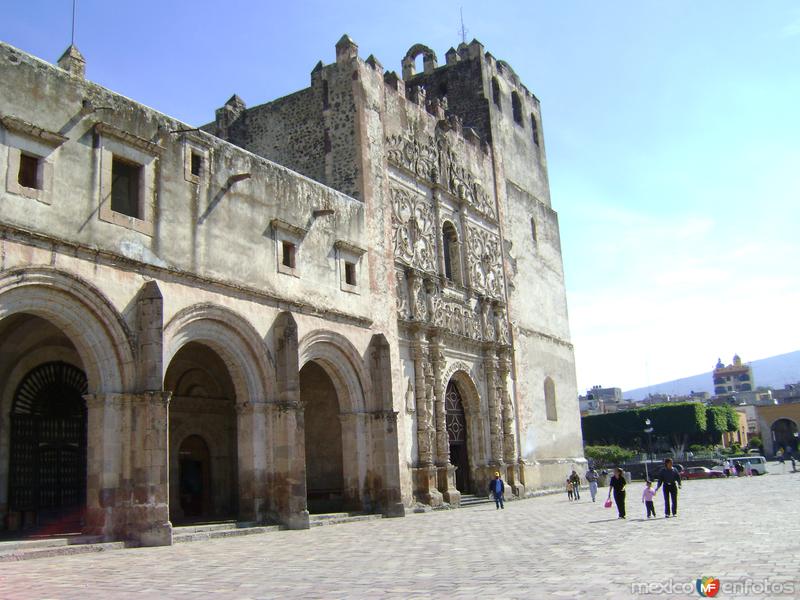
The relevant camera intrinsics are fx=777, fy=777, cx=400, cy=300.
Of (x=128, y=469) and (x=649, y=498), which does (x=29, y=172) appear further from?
(x=649, y=498)

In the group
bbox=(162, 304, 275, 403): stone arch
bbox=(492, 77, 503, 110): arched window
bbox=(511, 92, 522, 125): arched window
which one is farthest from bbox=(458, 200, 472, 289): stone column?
bbox=(162, 304, 275, 403): stone arch

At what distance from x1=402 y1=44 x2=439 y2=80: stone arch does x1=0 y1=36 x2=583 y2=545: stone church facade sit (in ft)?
0.74

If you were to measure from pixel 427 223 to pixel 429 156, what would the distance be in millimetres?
2457

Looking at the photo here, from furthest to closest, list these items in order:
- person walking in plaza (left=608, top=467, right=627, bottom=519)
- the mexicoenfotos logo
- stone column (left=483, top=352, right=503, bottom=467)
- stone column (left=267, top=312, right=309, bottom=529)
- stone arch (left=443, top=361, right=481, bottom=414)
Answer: stone column (left=483, top=352, right=503, bottom=467) → stone arch (left=443, top=361, right=481, bottom=414) → stone column (left=267, top=312, right=309, bottom=529) → person walking in plaza (left=608, top=467, right=627, bottom=519) → the mexicoenfotos logo

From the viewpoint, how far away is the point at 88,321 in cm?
1377

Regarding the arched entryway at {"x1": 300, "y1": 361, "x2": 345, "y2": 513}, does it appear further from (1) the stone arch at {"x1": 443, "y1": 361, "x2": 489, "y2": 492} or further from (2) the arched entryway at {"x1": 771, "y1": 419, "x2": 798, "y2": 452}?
(2) the arched entryway at {"x1": 771, "y1": 419, "x2": 798, "y2": 452}

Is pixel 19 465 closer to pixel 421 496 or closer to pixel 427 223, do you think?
pixel 421 496

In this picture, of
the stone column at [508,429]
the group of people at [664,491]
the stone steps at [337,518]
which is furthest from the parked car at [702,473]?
the group of people at [664,491]

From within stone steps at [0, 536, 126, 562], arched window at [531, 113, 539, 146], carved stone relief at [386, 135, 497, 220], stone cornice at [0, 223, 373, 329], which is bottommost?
stone steps at [0, 536, 126, 562]

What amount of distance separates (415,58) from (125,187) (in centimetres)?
2131

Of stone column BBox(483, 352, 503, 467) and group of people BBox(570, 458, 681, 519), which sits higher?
stone column BBox(483, 352, 503, 467)

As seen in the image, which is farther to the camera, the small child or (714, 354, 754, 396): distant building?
(714, 354, 754, 396): distant building

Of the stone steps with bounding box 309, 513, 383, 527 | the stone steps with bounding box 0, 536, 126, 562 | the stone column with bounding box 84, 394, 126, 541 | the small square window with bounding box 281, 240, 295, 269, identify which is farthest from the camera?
the small square window with bounding box 281, 240, 295, 269

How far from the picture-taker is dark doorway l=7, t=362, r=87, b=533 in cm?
1573
